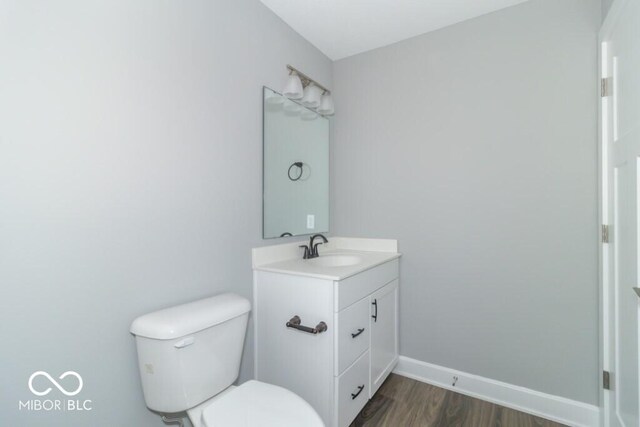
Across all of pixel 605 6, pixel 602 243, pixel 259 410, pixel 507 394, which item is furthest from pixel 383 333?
pixel 605 6

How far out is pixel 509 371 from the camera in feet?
5.64

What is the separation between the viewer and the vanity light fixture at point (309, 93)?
1.81 metres

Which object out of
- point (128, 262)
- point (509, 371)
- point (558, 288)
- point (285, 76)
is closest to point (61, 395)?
point (128, 262)

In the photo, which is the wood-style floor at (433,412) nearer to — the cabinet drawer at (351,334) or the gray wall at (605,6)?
the cabinet drawer at (351,334)

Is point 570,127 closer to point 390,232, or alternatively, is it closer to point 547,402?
point 390,232

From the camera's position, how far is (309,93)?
1962mm

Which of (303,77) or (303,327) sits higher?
Answer: (303,77)

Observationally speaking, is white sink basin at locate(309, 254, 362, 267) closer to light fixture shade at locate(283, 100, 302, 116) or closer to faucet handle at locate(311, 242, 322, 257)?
faucet handle at locate(311, 242, 322, 257)

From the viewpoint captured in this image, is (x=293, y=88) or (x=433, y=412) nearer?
(x=433, y=412)

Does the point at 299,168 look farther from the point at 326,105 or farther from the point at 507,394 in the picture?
the point at 507,394

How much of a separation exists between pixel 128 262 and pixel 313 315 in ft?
2.65

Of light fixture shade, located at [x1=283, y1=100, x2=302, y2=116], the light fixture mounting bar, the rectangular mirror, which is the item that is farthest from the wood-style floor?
the light fixture mounting bar

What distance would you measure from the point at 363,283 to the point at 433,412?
0.86 meters

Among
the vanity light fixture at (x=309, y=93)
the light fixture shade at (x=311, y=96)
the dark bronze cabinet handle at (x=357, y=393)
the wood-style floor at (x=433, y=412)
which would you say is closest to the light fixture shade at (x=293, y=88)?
the vanity light fixture at (x=309, y=93)
